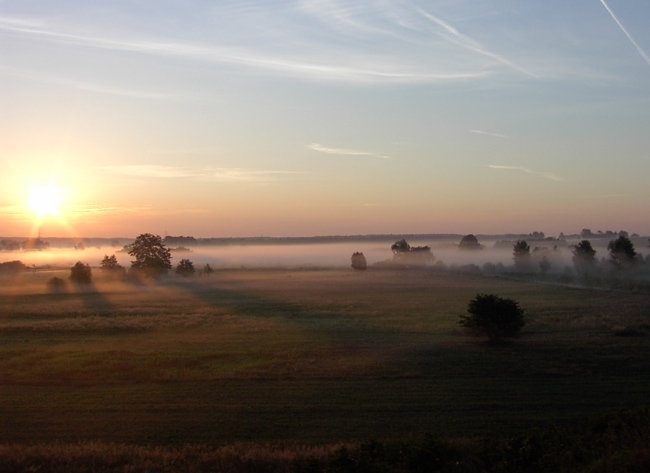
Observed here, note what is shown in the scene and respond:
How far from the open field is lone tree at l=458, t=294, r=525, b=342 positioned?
921mm

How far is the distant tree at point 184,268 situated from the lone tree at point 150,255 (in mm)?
2071

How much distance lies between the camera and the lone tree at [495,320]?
3344 cm

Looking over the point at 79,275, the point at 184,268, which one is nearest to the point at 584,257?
the point at 184,268

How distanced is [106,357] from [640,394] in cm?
2455

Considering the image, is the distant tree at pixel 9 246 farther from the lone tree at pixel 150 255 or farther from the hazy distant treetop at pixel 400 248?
the hazy distant treetop at pixel 400 248

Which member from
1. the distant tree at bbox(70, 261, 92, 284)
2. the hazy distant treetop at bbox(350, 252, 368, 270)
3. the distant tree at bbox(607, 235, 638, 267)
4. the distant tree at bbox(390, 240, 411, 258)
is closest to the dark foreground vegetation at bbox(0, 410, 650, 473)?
the distant tree at bbox(70, 261, 92, 284)

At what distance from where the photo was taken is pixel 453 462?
13250 mm

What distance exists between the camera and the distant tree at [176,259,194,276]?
10562 centimetres

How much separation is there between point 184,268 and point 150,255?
708 cm

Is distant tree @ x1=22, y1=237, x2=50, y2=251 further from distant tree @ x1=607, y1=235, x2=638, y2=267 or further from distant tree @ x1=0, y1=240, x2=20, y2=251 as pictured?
distant tree @ x1=607, y1=235, x2=638, y2=267

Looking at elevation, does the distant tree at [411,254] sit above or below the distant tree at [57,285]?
above

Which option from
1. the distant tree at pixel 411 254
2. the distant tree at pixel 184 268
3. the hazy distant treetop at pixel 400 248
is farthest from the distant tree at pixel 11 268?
the hazy distant treetop at pixel 400 248

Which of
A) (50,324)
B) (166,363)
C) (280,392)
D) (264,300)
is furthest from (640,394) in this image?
(264,300)

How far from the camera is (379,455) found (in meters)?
13.4
